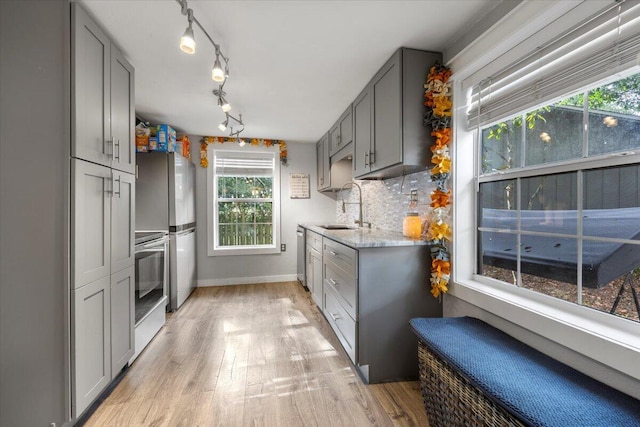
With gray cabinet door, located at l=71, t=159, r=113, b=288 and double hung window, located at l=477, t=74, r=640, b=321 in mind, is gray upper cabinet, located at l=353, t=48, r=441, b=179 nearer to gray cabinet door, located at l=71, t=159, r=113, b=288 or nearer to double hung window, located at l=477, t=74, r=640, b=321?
double hung window, located at l=477, t=74, r=640, b=321

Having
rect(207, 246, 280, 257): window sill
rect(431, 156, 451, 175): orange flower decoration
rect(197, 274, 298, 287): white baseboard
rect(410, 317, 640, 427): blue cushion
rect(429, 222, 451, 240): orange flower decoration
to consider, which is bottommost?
rect(197, 274, 298, 287): white baseboard

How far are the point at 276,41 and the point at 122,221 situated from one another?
1.55 metres

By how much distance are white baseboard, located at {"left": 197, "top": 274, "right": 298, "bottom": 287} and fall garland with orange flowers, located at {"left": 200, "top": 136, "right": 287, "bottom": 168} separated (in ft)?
5.66

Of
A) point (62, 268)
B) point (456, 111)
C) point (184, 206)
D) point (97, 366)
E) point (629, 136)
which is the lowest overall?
point (97, 366)

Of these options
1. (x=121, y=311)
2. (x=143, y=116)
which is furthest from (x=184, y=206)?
(x=121, y=311)

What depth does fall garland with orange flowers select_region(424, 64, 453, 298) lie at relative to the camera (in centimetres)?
175

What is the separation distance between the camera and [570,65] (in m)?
1.15

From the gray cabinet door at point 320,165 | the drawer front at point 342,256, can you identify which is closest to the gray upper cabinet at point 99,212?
the drawer front at point 342,256

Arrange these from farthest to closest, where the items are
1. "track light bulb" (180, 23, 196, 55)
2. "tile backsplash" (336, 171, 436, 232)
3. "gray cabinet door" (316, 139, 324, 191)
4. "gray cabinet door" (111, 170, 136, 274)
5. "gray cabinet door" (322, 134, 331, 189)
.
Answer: "gray cabinet door" (316, 139, 324, 191) < "gray cabinet door" (322, 134, 331, 189) < "tile backsplash" (336, 171, 436, 232) < "gray cabinet door" (111, 170, 136, 274) < "track light bulb" (180, 23, 196, 55)

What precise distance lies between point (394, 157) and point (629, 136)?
1.10 m

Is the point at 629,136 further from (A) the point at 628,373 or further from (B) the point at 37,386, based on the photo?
(B) the point at 37,386

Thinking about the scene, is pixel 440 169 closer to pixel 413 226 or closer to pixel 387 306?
pixel 413 226

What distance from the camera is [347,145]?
115 inches

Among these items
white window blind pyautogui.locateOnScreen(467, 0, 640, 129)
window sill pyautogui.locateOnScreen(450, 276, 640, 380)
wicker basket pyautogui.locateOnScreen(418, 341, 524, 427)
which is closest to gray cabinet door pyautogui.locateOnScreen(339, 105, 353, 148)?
white window blind pyautogui.locateOnScreen(467, 0, 640, 129)
